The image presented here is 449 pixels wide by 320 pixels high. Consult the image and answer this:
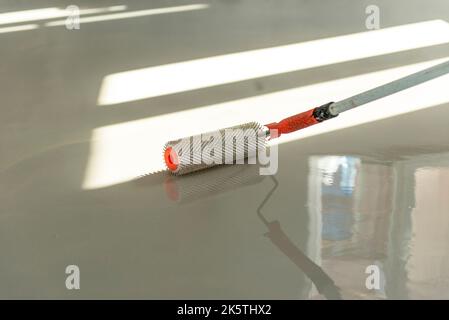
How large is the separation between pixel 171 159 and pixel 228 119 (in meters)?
0.72

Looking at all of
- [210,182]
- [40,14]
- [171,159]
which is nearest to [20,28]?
[40,14]

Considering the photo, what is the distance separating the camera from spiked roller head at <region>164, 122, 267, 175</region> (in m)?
2.71

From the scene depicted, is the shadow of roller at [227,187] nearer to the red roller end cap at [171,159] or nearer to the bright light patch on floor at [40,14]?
the red roller end cap at [171,159]

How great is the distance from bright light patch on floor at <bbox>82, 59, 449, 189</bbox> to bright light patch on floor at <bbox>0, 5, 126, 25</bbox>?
6.97 feet

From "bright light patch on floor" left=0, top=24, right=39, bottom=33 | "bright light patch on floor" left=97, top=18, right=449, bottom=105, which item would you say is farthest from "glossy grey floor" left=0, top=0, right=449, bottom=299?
"bright light patch on floor" left=0, top=24, right=39, bottom=33

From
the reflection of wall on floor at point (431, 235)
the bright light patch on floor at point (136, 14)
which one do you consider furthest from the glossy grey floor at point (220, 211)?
the bright light patch on floor at point (136, 14)

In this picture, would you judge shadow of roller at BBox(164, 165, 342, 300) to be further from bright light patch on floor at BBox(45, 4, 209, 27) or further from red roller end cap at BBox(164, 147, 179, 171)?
bright light patch on floor at BBox(45, 4, 209, 27)

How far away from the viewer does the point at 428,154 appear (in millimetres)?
2932

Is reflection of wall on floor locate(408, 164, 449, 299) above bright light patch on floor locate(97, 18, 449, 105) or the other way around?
the other way around

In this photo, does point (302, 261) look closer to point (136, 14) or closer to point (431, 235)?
point (431, 235)

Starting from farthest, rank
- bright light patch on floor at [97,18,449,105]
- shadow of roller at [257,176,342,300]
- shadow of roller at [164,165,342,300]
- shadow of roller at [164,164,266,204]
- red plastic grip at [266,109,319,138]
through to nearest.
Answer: bright light patch on floor at [97,18,449,105]
red plastic grip at [266,109,319,138]
shadow of roller at [164,164,266,204]
shadow of roller at [164,165,342,300]
shadow of roller at [257,176,342,300]

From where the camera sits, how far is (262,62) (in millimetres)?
4258

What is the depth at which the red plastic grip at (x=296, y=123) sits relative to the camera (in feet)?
9.28
